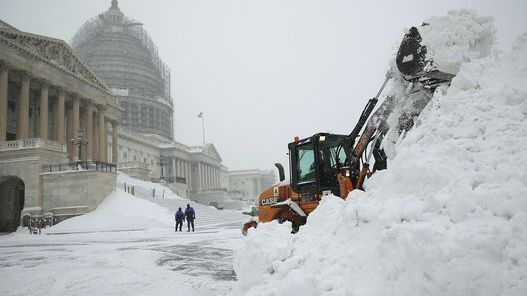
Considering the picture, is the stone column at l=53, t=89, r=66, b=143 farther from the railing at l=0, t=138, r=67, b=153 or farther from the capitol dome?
the capitol dome

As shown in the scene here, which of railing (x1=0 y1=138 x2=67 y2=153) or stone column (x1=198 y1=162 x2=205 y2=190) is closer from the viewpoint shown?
railing (x1=0 y1=138 x2=67 y2=153)

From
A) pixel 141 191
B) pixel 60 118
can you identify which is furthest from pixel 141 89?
pixel 141 191

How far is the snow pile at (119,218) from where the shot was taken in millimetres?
25750

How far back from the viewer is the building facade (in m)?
29.3

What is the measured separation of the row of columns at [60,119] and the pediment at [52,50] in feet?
8.07

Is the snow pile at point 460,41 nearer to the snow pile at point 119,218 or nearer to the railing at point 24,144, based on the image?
the snow pile at point 119,218

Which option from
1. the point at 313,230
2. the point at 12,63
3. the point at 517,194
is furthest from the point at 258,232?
the point at 12,63

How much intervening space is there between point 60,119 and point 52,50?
7.09 m

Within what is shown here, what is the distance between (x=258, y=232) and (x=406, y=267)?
2.81 metres

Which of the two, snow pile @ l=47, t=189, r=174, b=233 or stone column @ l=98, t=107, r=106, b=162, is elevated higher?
stone column @ l=98, t=107, r=106, b=162

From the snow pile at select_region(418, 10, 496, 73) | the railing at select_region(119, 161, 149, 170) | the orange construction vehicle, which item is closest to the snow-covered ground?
the orange construction vehicle

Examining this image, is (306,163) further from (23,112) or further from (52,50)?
(52,50)

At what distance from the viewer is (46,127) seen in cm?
3628

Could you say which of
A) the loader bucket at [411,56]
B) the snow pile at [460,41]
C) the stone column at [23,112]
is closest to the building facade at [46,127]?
the stone column at [23,112]
